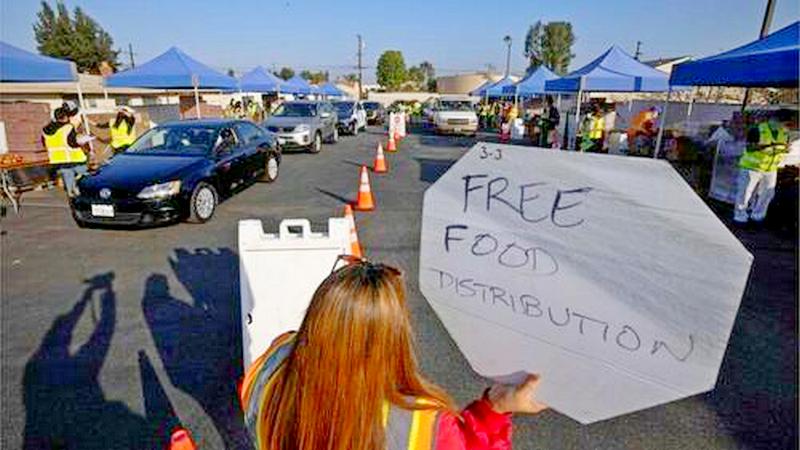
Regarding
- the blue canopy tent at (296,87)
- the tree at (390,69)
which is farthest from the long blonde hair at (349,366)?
the tree at (390,69)

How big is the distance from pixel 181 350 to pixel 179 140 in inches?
199

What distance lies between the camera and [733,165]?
7.88 metres

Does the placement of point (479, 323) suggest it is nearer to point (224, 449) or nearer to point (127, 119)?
point (224, 449)

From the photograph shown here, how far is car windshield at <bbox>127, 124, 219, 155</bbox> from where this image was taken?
7201 mm

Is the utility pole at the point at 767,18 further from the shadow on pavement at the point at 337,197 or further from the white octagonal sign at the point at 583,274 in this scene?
the white octagonal sign at the point at 583,274

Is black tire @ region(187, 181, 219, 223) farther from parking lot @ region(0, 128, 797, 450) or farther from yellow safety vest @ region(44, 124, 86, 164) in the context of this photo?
yellow safety vest @ region(44, 124, 86, 164)

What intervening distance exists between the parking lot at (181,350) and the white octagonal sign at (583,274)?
0.12m

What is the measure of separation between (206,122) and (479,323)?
312 inches

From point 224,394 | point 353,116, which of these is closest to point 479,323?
point 224,394

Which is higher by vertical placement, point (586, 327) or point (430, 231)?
point (430, 231)

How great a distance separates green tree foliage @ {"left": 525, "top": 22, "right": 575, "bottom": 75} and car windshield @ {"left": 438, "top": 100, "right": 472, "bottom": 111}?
51.5 metres

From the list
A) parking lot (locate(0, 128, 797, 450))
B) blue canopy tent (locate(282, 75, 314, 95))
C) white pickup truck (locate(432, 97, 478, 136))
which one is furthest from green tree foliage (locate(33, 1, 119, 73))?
parking lot (locate(0, 128, 797, 450))

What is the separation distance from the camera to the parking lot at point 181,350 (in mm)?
2590

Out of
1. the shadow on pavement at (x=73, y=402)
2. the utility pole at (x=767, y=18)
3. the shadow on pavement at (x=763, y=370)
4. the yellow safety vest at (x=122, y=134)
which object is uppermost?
the utility pole at (x=767, y=18)
